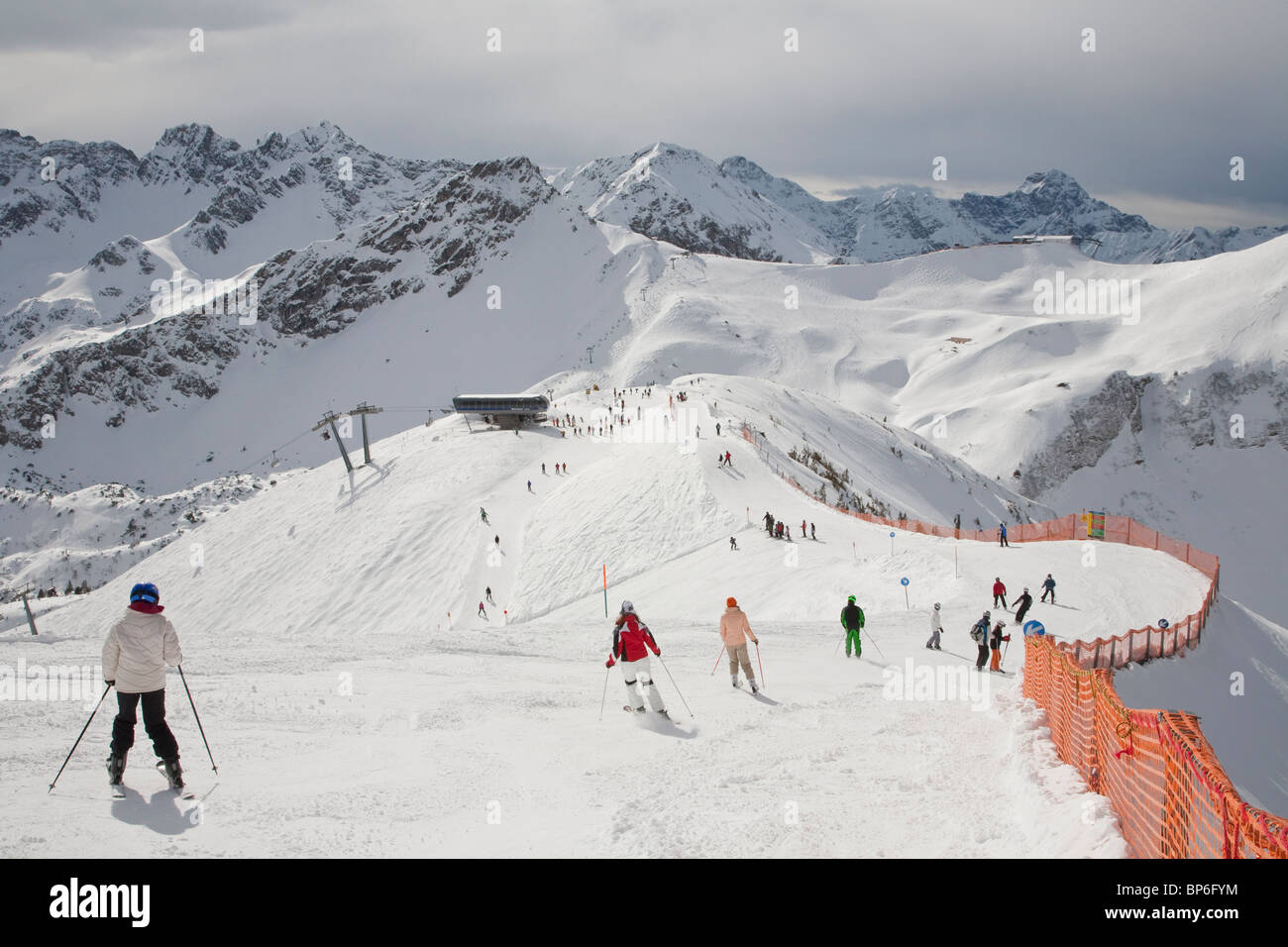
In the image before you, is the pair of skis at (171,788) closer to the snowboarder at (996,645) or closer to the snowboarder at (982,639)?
the snowboarder at (982,639)

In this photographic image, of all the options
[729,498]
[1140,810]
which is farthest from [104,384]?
[1140,810]

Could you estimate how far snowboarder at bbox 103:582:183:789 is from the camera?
24.4 feet

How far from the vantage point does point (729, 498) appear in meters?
37.1

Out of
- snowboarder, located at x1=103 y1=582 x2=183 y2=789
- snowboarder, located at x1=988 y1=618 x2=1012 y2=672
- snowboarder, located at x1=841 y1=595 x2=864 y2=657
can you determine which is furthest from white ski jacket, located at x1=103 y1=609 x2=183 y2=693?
snowboarder, located at x1=988 y1=618 x2=1012 y2=672

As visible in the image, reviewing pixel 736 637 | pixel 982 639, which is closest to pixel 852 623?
pixel 982 639

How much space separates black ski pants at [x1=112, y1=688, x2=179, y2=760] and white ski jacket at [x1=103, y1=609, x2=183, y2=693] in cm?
10

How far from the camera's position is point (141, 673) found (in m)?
7.51

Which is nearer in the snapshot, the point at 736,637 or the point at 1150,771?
the point at 1150,771

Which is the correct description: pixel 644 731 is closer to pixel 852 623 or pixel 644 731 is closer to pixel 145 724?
pixel 145 724

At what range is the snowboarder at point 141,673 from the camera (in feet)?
24.4

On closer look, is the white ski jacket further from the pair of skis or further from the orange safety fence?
the orange safety fence

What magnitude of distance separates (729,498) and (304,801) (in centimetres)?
3036

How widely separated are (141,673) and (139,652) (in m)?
0.21
